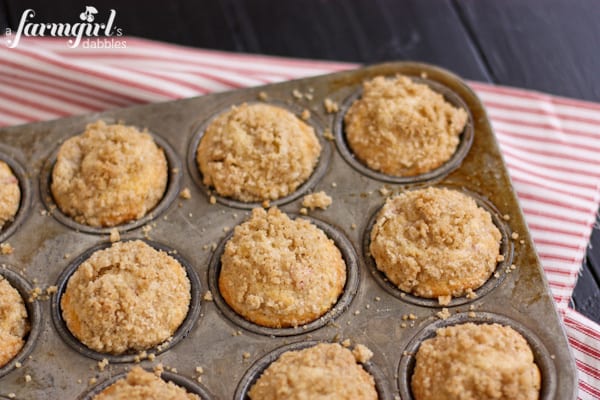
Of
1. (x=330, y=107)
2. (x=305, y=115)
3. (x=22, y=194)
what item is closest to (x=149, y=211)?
(x=22, y=194)

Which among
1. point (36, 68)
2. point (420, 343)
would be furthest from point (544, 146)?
point (36, 68)

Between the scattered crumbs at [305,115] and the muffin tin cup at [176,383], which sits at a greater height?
the scattered crumbs at [305,115]

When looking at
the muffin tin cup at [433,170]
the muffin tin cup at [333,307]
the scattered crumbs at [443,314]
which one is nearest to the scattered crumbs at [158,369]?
the muffin tin cup at [333,307]

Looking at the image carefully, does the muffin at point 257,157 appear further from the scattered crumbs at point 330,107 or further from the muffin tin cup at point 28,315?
the muffin tin cup at point 28,315

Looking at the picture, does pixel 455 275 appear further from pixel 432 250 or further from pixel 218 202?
pixel 218 202

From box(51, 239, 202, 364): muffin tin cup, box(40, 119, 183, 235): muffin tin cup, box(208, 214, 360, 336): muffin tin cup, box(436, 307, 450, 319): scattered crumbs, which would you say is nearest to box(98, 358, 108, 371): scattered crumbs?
box(51, 239, 202, 364): muffin tin cup

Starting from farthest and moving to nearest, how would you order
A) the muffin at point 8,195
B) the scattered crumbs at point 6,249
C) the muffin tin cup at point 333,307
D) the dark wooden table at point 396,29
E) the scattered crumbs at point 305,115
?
the dark wooden table at point 396,29 → the scattered crumbs at point 305,115 → the muffin at point 8,195 → the scattered crumbs at point 6,249 → the muffin tin cup at point 333,307
